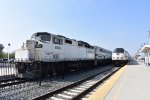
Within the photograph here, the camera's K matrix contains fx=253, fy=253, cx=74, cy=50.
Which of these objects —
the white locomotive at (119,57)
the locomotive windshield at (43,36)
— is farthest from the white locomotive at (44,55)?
the white locomotive at (119,57)

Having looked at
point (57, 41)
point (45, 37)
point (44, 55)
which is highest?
point (45, 37)

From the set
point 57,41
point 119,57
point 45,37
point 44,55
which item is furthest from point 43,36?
point 119,57

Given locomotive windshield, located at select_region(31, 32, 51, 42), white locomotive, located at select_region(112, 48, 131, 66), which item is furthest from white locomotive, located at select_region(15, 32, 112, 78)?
white locomotive, located at select_region(112, 48, 131, 66)

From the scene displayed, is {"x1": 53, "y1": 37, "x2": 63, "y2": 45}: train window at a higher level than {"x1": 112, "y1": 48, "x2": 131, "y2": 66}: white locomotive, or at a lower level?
higher

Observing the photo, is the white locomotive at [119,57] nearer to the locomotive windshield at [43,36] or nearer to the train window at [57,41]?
the train window at [57,41]

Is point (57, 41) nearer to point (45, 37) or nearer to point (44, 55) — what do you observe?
point (45, 37)

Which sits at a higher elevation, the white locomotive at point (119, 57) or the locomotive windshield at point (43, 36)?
the locomotive windshield at point (43, 36)

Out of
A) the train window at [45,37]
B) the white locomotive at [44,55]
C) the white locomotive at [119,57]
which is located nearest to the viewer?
the white locomotive at [44,55]

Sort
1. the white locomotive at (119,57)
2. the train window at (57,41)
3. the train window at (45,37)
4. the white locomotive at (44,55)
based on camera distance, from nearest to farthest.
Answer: the white locomotive at (44,55)
the train window at (45,37)
the train window at (57,41)
the white locomotive at (119,57)

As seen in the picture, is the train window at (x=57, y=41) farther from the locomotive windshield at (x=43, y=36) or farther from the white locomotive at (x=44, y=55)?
the locomotive windshield at (x=43, y=36)

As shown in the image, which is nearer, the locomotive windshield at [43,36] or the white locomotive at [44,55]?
the white locomotive at [44,55]

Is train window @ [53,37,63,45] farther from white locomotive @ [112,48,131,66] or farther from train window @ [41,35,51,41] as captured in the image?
white locomotive @ [112,48,131,66]

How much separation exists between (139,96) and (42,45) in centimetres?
925

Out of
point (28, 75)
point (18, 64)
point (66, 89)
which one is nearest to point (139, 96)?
point (66, 89)
